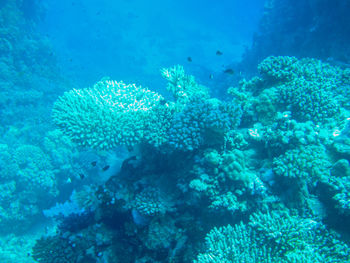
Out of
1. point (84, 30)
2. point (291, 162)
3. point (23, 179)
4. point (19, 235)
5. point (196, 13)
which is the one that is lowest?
point (291, 162)

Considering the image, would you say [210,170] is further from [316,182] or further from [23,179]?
[23,179]

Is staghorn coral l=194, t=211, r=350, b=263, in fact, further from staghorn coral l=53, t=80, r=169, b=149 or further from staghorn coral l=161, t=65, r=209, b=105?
staghorn coral l=161, t=65, r=209, b=105

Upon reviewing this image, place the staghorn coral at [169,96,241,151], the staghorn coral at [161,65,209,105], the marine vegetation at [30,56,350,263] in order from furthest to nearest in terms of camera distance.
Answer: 1. the staghorn coral at [161,65,209,105]
2. the staghorn coral at [169,96,241,151]
3. the marine vegetation at [30,56,350,263]

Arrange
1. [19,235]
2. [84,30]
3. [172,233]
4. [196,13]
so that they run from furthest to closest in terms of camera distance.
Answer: [196,13]
[84,30]
[19,235]
[172,233]

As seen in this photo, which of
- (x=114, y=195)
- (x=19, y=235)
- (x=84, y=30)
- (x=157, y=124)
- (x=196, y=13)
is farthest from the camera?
(x=196, y=13)

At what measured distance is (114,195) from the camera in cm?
460

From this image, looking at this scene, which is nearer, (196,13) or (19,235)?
(19,235)

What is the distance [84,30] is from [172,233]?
132 ft

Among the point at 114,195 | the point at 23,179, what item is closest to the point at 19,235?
the point at 23,179

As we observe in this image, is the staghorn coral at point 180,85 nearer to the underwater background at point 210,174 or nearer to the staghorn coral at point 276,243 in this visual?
the underwater background at point 210,174

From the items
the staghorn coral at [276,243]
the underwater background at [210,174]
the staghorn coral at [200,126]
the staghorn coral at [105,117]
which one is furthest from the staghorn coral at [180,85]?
the staghorn coral at [276,243]

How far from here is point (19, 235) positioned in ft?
31.9

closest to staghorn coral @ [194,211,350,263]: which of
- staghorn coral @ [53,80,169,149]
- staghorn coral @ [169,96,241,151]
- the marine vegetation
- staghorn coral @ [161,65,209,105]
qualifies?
the marine vegetation

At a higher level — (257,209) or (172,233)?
(257,209)
